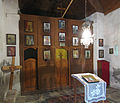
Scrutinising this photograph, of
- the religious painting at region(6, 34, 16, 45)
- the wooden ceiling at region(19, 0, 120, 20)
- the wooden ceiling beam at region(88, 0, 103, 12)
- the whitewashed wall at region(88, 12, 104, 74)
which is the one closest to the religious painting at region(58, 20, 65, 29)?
the wooden ceiling at region(19, 0, 120, 20)

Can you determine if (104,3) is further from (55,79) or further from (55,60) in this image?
(55,79)

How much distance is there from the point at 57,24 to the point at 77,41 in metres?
1.35

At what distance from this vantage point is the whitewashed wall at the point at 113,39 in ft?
15.5

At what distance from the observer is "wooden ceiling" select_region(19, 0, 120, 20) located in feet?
16.3

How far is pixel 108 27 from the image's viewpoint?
5.25 m

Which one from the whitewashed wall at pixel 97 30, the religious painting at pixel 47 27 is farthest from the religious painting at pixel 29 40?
the whitewashed wall at pixel 97 30

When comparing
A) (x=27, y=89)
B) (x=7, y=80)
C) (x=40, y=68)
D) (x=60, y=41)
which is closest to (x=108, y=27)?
(x=60, y=41)

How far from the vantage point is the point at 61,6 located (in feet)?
17.5

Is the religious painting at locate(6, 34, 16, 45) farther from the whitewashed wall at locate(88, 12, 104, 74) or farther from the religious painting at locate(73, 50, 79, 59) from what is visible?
the whitewashed wall at locate(88, 12, 104, 74)

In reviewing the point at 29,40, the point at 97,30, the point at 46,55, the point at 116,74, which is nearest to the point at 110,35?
the point at 97,30

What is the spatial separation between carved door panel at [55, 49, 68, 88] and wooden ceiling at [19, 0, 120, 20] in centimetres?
255

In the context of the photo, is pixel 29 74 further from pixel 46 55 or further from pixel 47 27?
pixel 47 27

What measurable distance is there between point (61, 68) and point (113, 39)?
10.1 ft

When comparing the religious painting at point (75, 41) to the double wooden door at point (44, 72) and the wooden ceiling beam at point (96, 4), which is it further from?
the wooden ceiling beam at point (96, 4)
